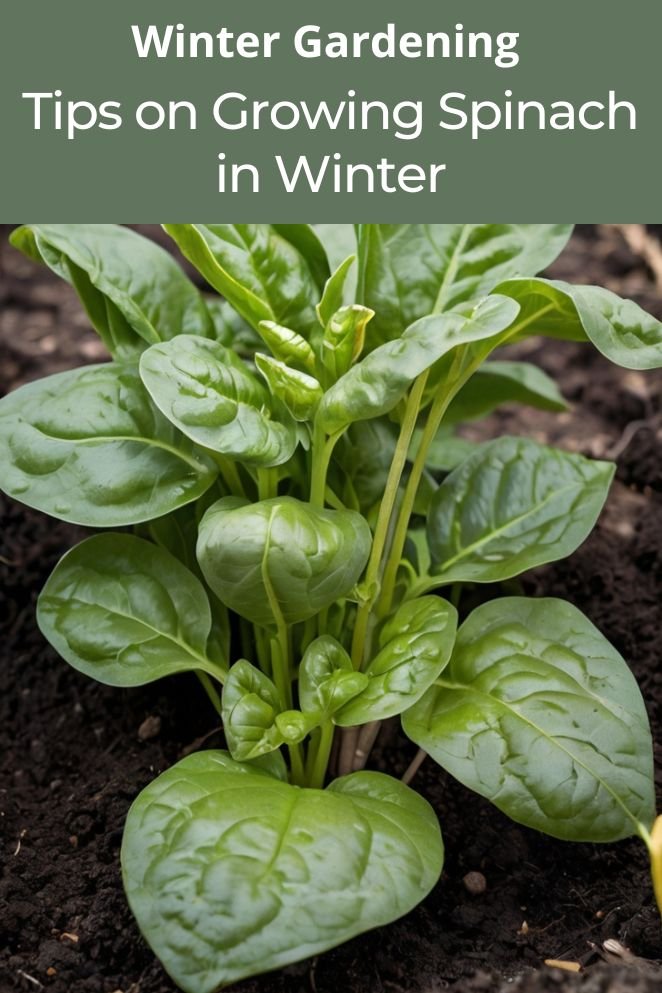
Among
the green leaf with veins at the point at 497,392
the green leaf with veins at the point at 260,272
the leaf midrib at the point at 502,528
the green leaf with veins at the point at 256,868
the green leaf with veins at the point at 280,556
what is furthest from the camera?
the green leaf with veins at the point at 497,392

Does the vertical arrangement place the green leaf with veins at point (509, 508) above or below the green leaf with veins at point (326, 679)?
above

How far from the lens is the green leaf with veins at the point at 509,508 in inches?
73.2

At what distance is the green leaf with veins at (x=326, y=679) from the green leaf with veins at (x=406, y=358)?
0.36m

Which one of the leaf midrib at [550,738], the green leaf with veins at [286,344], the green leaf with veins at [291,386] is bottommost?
the leaf midrib at [550,738]

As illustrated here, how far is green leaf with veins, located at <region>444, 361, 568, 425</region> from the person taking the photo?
7.05 ft

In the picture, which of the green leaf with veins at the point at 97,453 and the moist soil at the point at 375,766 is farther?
the green leaf with veins at the point at 97,453

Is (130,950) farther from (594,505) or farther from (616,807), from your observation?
(594,505)

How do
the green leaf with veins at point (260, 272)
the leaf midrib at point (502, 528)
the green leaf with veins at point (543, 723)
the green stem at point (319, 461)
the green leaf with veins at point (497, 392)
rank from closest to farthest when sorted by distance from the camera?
the green leaf with veins at point (543, 723), the green stem at point (319, 461), the green leaf with veins at point (260, 272), the leaf midrib at point (502, 528), the green leaf with veins at point (497, 392)

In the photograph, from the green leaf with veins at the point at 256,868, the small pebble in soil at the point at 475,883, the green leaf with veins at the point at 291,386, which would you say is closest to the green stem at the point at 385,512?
the green leaf with veins at the point at 291,386

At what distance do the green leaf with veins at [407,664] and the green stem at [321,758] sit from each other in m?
0.07

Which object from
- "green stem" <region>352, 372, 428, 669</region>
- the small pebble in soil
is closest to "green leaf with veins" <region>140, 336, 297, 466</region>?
"green stem" <region>352, 372, 428, 669</region>

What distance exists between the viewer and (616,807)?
1.55m

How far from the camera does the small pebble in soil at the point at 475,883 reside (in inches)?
68.9

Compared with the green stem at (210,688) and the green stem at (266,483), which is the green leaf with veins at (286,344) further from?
the green stem at (210,688)
